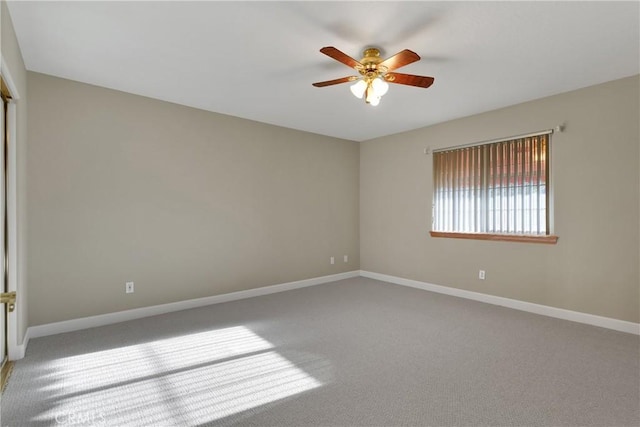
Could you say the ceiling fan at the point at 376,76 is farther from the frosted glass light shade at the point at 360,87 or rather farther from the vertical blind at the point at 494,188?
the vertical blind at the point at 494,188

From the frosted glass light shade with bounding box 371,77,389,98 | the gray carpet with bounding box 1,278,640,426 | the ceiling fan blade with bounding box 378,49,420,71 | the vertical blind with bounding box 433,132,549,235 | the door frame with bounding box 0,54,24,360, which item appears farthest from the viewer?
the vertical blind with bounding box 433,132,549,235

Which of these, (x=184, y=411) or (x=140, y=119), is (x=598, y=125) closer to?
(x=184, y=411)

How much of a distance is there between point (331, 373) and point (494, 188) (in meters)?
3.22

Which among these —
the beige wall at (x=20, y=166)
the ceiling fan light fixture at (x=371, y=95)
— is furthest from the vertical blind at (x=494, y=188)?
the beige wall at (x=20, y=166)

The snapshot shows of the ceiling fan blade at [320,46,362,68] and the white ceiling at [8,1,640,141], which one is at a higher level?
the white ceiling at [8,1,640,141]

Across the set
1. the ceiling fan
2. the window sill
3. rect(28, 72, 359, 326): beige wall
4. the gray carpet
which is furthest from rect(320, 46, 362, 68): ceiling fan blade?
the window sill

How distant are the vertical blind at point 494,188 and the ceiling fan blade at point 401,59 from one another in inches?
92.8

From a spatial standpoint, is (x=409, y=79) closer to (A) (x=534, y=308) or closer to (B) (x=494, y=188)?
(B) (x=494, y=188)

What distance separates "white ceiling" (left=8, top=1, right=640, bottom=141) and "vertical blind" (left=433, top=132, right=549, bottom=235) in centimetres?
67

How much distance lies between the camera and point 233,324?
3551 millimetres

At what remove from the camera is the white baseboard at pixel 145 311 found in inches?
127

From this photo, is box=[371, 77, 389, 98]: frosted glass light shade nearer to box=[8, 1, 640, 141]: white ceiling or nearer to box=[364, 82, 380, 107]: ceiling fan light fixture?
box=[364, 82, 380, 107]: ceiling fan light fixture

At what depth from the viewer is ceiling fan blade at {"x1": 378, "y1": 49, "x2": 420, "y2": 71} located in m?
2.39

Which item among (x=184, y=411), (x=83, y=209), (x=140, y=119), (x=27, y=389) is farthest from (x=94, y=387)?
(x=140, y=119)
